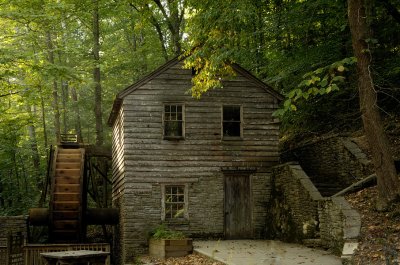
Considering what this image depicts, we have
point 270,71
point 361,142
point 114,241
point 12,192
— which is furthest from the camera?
point 12,192

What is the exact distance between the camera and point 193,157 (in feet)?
54.5

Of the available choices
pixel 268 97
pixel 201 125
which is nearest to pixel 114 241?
pixel 201 125

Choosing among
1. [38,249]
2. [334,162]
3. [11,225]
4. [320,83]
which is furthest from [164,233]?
[11,225]

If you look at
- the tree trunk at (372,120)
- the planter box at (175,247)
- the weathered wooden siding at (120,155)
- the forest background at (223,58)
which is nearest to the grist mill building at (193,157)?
the weathered wooden siding at (120,155)

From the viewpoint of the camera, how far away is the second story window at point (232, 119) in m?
17.2

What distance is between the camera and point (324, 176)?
53.3 feet

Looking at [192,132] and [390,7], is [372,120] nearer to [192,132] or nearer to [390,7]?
[390,7]

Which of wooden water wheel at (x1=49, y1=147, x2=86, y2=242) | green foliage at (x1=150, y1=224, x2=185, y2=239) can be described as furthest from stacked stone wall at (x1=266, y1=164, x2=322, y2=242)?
wooden water wheel at (x1=49, y1=147, x2=86, y2=242)

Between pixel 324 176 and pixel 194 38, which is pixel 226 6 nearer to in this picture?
pixel 194 38

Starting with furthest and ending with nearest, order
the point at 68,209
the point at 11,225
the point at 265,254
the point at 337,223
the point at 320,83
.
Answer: the point at 11,225
the point at 68,209
the point at 265,254
the point at 337,223
the point at 320,83

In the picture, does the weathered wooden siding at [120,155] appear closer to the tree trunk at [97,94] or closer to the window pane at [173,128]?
the window pane at [173,128]

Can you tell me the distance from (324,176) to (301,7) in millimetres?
6162

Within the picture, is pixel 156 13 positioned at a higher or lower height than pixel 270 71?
higher

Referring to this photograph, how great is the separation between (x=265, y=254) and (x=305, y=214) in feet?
8.30
